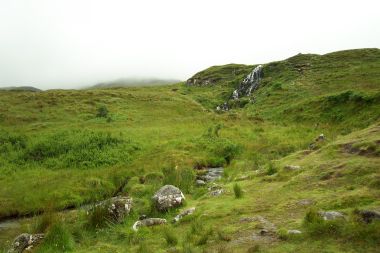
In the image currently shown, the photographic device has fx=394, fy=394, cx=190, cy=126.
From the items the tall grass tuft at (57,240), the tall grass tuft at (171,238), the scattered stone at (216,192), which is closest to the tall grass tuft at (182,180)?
the scattered stone at (216,192)

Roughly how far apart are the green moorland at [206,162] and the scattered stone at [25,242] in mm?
604

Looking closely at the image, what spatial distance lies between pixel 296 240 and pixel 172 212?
6955 millimetres

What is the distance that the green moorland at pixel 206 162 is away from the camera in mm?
12703

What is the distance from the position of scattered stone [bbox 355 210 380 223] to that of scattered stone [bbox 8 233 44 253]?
37.1 feet

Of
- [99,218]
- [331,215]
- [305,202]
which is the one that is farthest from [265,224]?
[99,218]

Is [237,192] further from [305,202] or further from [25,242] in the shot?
[25,242]

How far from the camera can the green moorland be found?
12.7 m

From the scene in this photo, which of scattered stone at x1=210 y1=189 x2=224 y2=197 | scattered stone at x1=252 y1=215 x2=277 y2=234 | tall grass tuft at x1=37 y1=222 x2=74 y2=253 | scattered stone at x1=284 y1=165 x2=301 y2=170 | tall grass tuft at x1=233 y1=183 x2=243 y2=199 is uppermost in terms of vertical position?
scattered stone at x1=284 y1=165 x2=301 y2=170

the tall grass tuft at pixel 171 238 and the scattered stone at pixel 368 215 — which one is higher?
the scattered stone at pixel 368 215

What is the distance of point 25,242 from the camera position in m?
14.9

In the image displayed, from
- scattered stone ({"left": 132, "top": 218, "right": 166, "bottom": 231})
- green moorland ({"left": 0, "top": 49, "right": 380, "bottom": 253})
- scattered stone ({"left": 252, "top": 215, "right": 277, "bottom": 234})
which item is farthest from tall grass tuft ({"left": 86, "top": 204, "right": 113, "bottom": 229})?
scattered stone ({"left": 252, "top": 215, "right": 277, "bottom": 234})

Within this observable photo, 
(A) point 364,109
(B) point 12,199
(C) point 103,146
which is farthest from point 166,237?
(A) point 364,109

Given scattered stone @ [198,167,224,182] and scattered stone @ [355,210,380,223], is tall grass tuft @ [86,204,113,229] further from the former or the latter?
scattered stone @ [355,210,380,223]

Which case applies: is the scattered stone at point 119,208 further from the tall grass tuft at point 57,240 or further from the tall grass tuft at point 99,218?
the tall grass tuft at point 57,240
